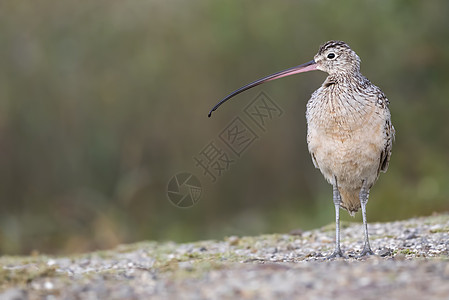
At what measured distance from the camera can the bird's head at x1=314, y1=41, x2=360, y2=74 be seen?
8680 mm

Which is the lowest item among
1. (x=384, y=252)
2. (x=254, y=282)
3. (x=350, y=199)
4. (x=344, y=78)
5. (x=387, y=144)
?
(x=254, y=282)

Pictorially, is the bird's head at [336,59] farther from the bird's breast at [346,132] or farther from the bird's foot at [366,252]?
the bird's foot at [366,252]

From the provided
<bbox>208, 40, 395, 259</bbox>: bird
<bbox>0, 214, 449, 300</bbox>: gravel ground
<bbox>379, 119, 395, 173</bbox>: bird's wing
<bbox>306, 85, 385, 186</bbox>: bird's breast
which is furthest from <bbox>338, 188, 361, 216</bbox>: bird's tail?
<bbox>0, 214, 449, 300</bbox>: gravel ground

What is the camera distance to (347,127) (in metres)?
8.09

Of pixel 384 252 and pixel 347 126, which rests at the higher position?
pixel 347 126

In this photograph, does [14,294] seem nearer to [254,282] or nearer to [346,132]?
[254,282]

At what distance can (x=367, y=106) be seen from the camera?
26.8 ft

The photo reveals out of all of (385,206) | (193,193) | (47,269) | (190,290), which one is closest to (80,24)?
(193,193)

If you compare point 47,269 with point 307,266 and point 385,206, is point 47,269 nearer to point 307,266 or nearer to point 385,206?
point 307,266

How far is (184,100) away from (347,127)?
6700 mm

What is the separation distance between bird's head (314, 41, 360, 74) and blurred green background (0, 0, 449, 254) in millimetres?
5272

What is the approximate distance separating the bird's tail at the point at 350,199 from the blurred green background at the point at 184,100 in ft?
15.2

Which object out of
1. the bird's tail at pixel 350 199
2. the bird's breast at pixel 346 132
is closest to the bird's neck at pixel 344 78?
the bird's breast at pixel 346 132

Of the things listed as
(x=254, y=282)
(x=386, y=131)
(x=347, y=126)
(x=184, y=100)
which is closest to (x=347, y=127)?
(x=347, y=126)
